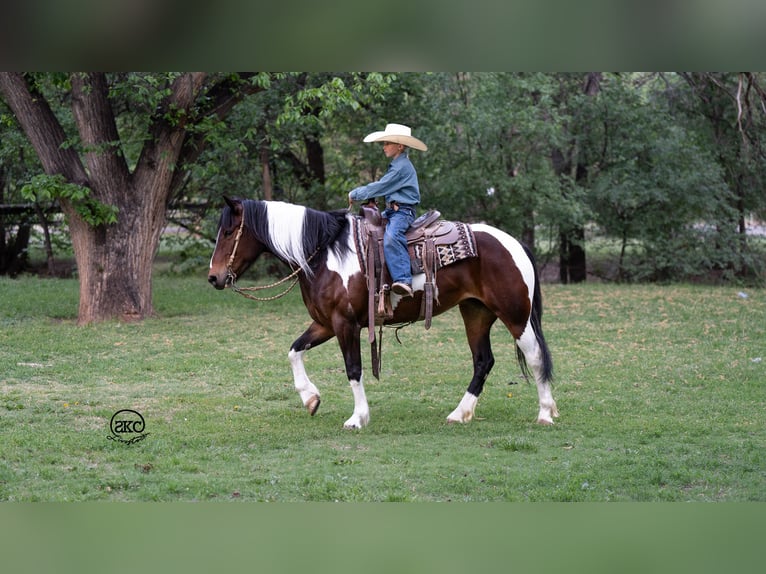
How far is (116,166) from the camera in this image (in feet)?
40.9

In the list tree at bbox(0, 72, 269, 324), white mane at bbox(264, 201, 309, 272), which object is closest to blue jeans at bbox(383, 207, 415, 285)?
white mane at bbox(264, 201, 309, 272)

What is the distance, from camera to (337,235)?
287 inches

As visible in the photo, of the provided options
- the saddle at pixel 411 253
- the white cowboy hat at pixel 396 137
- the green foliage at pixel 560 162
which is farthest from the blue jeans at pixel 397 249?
the green foliage at pixel 560 162

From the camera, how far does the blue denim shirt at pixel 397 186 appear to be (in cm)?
695

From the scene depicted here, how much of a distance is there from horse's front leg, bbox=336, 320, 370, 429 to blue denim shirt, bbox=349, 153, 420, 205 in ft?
3.59

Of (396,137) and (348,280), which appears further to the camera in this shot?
(348,280)

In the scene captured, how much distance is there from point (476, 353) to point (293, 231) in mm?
1940

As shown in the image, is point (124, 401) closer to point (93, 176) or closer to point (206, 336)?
point (206, 336)

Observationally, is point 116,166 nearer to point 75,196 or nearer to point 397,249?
point 75,196

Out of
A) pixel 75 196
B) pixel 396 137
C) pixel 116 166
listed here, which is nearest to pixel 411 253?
pixel 396 137

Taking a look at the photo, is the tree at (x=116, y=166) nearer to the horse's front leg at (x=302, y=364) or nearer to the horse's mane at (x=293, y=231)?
the horse's mane at (x=293, y=231)

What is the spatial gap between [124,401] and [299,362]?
192cm

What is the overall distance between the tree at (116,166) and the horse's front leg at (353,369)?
5.99 m
